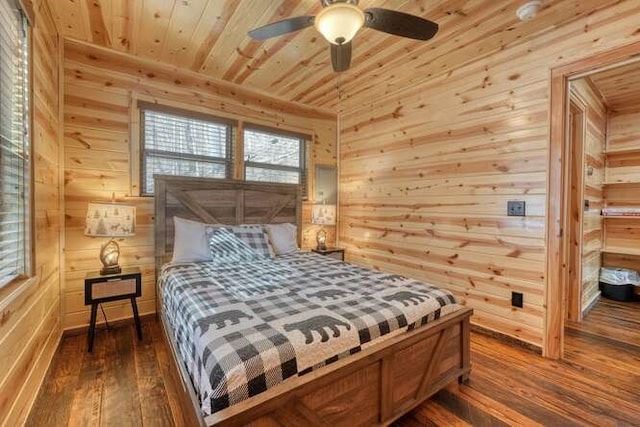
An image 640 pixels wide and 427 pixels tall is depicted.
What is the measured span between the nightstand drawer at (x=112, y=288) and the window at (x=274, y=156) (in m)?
1.68

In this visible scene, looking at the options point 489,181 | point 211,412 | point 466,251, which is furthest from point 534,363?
point 211,412

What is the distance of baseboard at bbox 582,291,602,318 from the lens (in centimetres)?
314

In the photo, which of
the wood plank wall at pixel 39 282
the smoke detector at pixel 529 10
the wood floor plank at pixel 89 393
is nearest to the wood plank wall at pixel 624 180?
the smoke detector at pixel 529 10

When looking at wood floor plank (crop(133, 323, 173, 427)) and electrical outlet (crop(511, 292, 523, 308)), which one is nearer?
wood floor plank (crop(133, 323, 173, 427))

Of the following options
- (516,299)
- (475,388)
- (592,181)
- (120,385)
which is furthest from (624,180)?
(120,385)

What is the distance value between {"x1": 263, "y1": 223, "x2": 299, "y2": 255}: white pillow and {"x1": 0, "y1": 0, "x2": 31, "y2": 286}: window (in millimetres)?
1869

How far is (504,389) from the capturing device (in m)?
1.85

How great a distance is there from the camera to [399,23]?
1.66 metres

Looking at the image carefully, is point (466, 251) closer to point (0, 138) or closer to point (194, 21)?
point (194, 21)

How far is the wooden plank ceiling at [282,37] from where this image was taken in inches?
80.8

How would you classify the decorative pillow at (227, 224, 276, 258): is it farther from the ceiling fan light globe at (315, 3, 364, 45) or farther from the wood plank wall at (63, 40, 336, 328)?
the ceiling fan light globe at (315, 3, 364, 45)

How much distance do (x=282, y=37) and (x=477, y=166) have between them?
2.09m

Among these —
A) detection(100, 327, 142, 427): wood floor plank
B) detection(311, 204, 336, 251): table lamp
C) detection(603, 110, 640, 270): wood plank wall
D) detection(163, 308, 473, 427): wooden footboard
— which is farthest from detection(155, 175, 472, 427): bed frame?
detection(603, 110, 640, 270): wood plank wall

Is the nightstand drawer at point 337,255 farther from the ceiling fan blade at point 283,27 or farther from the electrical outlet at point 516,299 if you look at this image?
the ceiling fan blade at point 283,27
